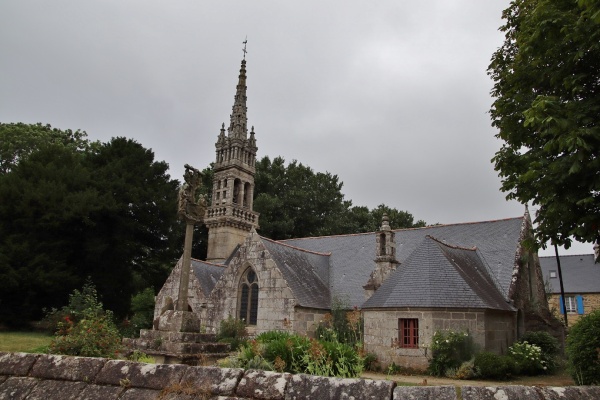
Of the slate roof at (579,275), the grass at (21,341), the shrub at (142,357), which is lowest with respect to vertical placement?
the grass at (21,341)

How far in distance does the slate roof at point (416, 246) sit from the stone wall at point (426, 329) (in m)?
2.98

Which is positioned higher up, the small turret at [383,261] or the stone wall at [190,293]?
the small turret at [383,261]

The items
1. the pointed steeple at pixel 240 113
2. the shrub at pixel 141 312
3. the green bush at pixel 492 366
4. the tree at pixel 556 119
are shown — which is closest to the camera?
the tree at pixel 556 119

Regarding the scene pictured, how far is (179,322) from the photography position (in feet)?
30.3

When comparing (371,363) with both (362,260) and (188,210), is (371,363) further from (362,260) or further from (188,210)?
(188,210)

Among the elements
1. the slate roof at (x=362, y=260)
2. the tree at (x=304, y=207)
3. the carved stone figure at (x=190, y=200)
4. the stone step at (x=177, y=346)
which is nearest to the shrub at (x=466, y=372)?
the slate roof at (x=362, y=260)

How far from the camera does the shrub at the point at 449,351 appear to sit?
15602 mm

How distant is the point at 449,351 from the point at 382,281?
580cm

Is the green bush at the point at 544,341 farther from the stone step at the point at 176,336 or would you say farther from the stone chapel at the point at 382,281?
the stone step at the point at 176,336

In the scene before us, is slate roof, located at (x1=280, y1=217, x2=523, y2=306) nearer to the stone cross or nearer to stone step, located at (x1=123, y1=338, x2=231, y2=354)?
the stone cross

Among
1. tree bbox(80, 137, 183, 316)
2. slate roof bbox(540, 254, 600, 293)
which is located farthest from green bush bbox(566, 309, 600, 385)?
slate roof bbox(540, 254, 600, 293)

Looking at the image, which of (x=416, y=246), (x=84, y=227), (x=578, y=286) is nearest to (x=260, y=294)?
(x=416, y=246)

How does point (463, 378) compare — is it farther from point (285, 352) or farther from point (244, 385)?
point (244, 385)

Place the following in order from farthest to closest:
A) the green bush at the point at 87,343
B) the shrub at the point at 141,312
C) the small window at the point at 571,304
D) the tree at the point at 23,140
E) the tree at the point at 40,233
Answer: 1. the tree at the point at 23,140
2. the small window at the point at 571,304
3. the shrub at the point at 141,312
4. the tree at the point at 40,233
5. the green bush at the point at 87,343
